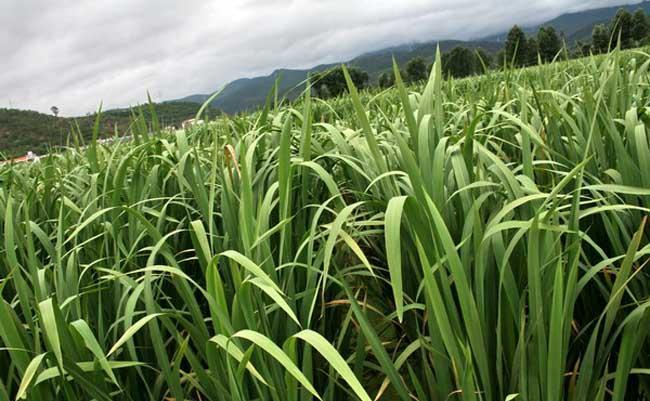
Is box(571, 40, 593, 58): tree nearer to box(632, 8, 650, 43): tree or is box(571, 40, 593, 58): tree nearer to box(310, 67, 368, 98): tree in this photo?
box(310, 67, 368, 98): tree

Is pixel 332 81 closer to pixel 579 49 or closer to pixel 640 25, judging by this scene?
pixel 579 49

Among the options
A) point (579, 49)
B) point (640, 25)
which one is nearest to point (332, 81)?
point (579, 49)

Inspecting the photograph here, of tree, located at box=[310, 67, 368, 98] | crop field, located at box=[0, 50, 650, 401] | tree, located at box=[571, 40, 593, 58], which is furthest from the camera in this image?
tree, located at box=[571, 40, 593, 58]

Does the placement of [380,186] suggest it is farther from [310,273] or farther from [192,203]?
[192,203]

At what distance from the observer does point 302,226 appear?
1.24 meters

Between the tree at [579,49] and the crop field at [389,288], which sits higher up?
the tree at [579,49]

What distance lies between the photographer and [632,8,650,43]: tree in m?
41.3

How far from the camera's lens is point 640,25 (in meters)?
42.7

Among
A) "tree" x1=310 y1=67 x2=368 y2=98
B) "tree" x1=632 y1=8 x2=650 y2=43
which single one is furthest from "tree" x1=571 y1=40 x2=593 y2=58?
"tree" x1=632 y1=8 x2=650 y2=43

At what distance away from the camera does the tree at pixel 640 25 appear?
136ft

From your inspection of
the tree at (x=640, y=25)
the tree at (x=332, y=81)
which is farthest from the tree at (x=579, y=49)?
the tree at (x=640, y=25)

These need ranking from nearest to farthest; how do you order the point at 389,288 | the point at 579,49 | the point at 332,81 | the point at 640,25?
the point at 389,288 < the point at 579,49 < the point at 332,81 < the point at 640,25

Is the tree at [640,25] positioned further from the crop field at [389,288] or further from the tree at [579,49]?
the crop field at [389,288]

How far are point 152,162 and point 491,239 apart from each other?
1377 millimetres
